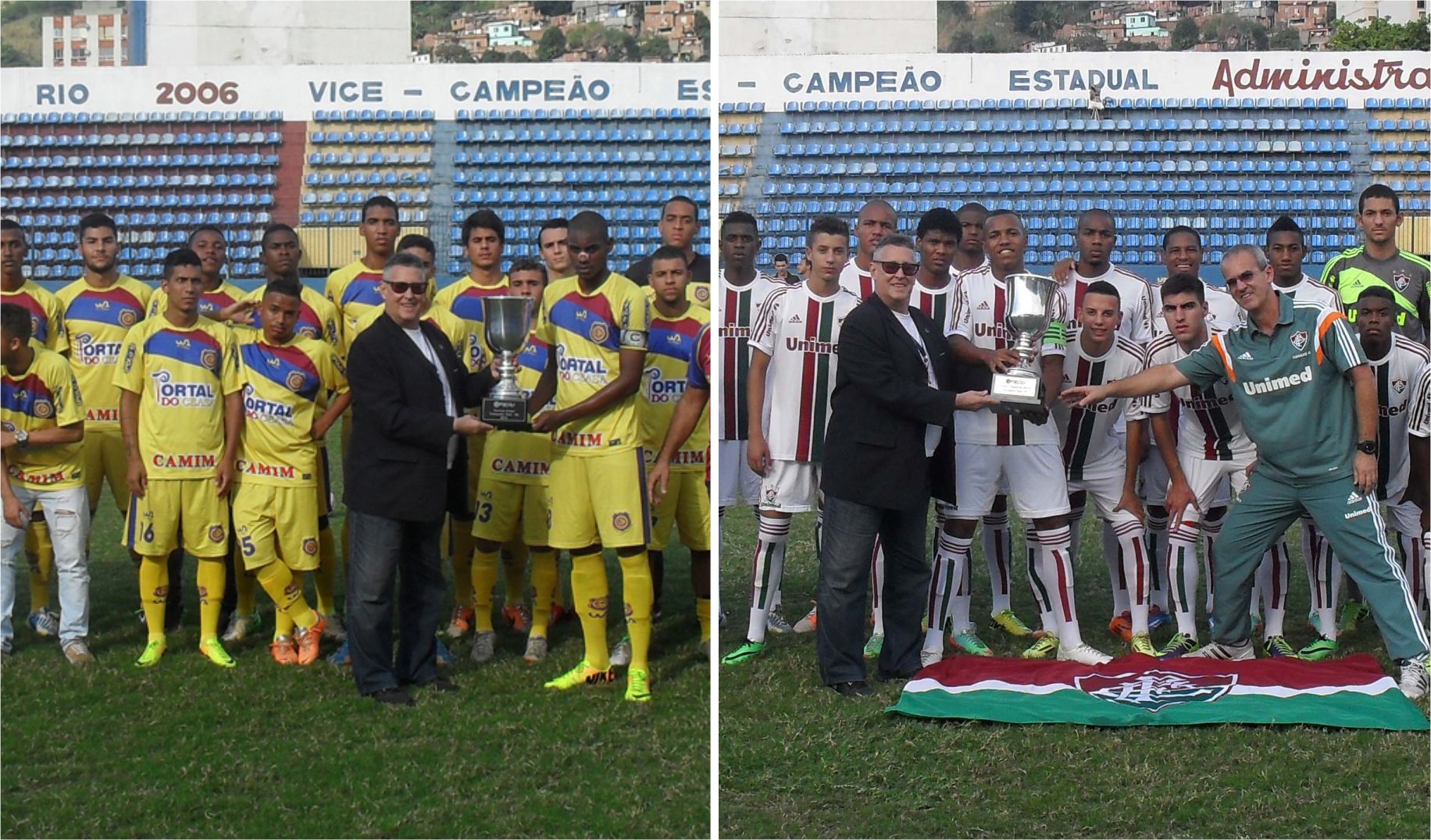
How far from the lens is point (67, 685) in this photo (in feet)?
15.3

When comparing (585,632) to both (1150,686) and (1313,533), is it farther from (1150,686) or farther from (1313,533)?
(1313,533)

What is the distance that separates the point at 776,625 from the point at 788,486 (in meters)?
0.74

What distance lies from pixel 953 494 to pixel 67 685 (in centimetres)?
302

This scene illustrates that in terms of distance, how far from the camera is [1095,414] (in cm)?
518

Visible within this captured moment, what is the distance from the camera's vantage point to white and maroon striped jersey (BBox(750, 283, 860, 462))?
190 inches

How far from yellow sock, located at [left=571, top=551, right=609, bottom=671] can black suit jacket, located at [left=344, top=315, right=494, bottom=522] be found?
0.51m

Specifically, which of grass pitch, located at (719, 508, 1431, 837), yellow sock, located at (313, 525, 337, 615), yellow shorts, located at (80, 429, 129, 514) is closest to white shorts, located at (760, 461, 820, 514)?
grass pitch, located at (719, 508, 1431, 837)

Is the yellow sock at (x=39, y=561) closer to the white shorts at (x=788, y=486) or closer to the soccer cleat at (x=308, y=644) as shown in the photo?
the soccer cleat at (x=308, y=644)

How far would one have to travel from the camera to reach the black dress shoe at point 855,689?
4.42 m

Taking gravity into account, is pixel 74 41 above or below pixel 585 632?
above

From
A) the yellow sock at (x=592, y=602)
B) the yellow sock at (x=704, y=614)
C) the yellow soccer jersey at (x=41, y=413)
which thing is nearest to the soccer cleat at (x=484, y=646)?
the yellow sock at (x=592, y=602)

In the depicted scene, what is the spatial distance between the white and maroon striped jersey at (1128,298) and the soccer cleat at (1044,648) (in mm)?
1163

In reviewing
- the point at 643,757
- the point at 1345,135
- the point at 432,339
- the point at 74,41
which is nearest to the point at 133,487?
the point at 432,339

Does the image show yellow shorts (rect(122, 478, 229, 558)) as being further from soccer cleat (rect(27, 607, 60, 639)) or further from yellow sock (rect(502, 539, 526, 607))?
yellow sock (rect(502, 539, 526, 607))
